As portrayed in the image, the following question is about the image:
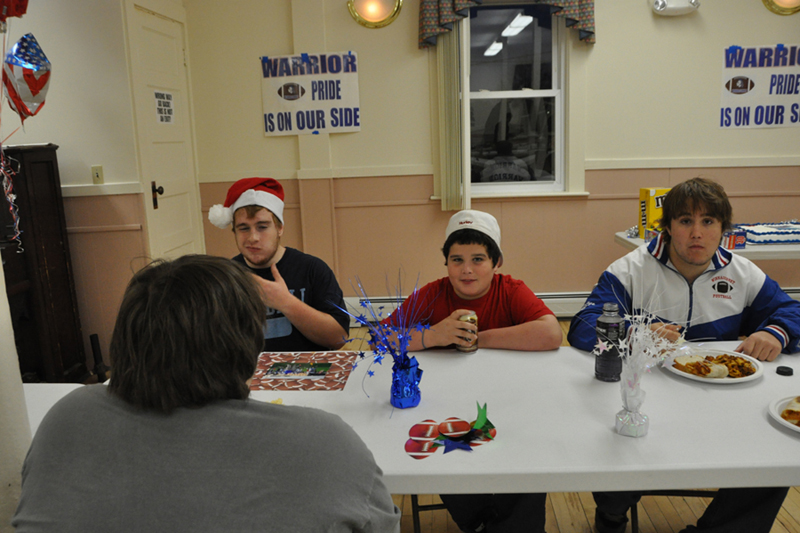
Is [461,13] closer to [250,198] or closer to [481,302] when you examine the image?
[250,198]

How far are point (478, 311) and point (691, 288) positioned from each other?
2.40 ft

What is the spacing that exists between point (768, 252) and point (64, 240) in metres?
4.05

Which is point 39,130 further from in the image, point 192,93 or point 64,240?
point 192,93

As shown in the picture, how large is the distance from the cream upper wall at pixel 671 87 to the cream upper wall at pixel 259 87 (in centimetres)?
129

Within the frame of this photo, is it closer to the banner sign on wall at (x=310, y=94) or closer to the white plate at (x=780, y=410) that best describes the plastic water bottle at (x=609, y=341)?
the white plate at (x=780, y=410)

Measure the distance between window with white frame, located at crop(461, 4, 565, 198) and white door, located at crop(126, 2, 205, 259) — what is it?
2079mm

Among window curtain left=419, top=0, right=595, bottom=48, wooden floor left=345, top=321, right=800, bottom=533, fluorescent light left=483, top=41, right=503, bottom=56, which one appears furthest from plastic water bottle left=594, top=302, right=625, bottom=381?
fluorescent light left=483, top=41, right=503, bottom=56

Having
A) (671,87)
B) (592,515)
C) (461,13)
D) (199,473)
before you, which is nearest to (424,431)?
(199,473)

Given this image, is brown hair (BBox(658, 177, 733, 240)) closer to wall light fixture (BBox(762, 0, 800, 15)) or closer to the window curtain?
the window curtain

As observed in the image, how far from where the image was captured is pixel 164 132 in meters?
4.03

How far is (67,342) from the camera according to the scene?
3641mm

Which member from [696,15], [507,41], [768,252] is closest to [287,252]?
[768,252]

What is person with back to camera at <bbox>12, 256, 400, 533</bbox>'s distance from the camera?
2.62ft

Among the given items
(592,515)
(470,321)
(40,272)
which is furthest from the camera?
(40,272)
